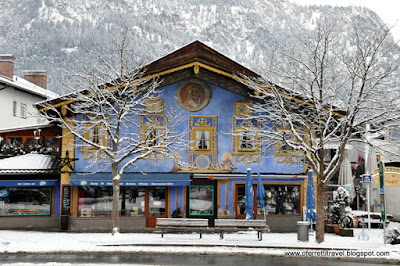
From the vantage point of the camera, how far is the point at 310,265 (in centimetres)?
1466

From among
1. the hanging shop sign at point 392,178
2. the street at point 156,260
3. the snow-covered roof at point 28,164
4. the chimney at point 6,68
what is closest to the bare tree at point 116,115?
the snow-covered roof at point 28,164

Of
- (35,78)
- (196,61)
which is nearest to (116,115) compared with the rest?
(196,61)

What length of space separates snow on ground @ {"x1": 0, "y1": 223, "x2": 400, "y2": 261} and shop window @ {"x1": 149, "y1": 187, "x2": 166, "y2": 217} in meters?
3.51

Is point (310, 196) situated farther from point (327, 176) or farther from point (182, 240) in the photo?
point (182, 240)

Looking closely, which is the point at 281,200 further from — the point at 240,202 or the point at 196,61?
the point at 196,61

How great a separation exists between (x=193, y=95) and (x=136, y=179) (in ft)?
17.1

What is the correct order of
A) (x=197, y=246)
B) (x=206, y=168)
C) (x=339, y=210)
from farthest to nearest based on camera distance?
1. (x=206, y=168)
2. (x=339, y=210)
3. (x=197, y=246)

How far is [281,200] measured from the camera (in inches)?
982

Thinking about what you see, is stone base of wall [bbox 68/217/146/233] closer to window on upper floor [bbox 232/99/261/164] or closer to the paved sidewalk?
the paved sidewalk

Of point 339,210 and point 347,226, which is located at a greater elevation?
point 339,210

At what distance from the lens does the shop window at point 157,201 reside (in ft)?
80.1

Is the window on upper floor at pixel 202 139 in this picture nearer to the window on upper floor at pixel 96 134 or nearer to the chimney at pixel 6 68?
the window on upper floor at pixel 96 134

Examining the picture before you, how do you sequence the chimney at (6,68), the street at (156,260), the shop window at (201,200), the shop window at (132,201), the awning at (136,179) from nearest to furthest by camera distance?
1. the street at (156,260)
2. the awning at (136,179)
3. the shop window at (132,201)
4. the shop window at (201,200)
5. the chimney at (6,68)

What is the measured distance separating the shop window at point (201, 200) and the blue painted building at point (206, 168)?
2.0 inches
